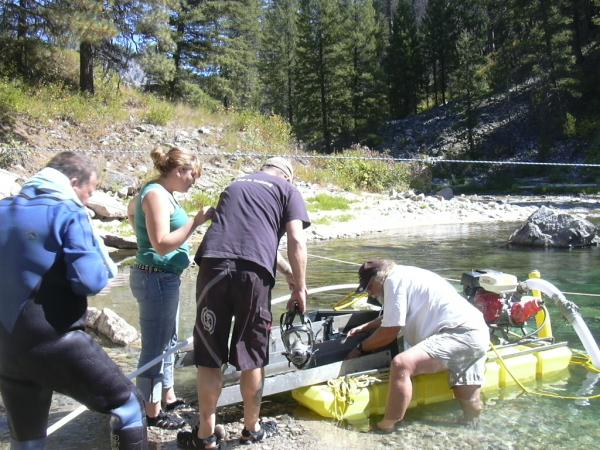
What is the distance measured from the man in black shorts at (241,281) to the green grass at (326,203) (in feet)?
44.8

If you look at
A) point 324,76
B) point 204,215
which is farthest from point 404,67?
point 204,215

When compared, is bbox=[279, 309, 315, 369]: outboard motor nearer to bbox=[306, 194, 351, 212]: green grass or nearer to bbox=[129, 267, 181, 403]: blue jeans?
bbox=[129, 267, 181, 403]: blue jeans

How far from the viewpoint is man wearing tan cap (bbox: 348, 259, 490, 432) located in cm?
412

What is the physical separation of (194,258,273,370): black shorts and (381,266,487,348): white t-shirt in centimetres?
115

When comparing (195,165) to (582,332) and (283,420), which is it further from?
(582,332)

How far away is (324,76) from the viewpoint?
4606 centimetres

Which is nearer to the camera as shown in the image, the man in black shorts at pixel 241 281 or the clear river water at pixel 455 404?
the man in black shorts at pixel 241 281

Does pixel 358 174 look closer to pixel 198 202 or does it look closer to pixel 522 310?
pixel 198 202

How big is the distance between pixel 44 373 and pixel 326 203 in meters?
15.6

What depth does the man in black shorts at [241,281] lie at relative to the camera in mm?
3359

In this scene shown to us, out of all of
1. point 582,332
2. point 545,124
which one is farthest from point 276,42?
point 582,332

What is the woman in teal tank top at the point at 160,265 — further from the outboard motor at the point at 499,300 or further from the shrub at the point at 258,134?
the shrub at the point at 258,134

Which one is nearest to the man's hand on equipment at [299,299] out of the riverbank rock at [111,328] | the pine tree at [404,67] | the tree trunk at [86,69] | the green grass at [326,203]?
the riverbank rock at [111,328]

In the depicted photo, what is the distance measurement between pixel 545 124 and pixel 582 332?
3553 cm
